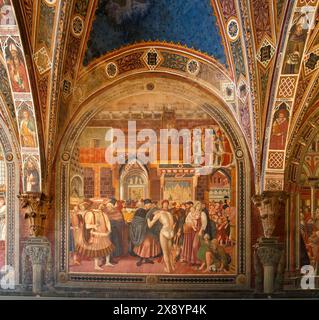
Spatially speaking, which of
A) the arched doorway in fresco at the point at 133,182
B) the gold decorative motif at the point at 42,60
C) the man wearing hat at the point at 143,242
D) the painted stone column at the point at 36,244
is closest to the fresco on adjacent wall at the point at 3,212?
the painted stone column at the point at 36,244

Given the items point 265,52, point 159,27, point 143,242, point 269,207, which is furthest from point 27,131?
point 269,207

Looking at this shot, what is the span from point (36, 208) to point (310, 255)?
6.28 metres

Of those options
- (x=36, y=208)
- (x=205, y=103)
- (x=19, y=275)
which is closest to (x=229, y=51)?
(x=205, y=103)

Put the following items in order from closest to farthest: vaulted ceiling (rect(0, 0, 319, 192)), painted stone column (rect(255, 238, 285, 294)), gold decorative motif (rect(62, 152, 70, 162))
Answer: vaulted ceiling (rect(0, 0, 319, 192))
painted stone column (rect(255, 238, 285, 294))
gold decorative motif (rect(62, 152, 70, 162))

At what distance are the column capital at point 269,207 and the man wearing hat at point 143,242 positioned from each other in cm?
247

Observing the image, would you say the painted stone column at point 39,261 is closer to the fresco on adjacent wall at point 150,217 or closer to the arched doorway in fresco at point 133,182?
the fresco on adjacent wall at point 150,217

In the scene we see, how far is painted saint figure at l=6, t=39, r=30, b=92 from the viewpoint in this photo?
53.5 feet

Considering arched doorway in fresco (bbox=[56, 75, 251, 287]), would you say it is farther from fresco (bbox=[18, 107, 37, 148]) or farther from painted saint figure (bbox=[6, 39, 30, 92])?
painted saint figure (bbox=[6, 39, 30, 92])

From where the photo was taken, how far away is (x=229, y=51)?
1725 centimetres

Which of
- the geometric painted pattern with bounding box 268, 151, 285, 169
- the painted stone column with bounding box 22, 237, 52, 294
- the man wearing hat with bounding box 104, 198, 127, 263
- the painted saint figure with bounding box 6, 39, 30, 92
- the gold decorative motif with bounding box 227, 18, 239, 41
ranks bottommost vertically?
the painted stone column with bounding box 22, 237, 52, 294

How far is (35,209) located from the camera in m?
17.5

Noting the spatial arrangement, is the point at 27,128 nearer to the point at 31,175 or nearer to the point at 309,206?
the point at 31,175

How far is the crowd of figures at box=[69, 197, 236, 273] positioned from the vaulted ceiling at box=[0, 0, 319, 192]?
133 centimetres

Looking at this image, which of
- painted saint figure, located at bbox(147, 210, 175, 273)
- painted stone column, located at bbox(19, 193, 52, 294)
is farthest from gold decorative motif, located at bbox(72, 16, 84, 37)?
painted saint figure, located at bbox(147, 210, 175, 273)
